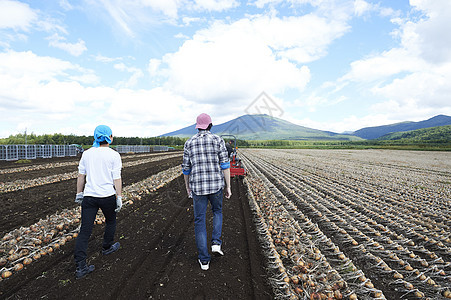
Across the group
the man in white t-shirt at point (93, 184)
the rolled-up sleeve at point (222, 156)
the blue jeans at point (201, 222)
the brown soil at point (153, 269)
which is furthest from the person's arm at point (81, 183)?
the rolled-up sleeve at point (222, 156)

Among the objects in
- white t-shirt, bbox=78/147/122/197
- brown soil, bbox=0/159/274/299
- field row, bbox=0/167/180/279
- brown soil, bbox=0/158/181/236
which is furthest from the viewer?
brown soil, bbox=0/158/181/236

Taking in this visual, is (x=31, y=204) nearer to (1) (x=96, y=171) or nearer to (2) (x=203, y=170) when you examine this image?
(1) (x=96, y=171)

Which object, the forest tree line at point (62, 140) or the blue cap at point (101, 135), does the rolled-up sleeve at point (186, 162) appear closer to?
the blue cap at point (101, 135)

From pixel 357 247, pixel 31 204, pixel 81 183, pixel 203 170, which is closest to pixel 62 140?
pixel 31 204

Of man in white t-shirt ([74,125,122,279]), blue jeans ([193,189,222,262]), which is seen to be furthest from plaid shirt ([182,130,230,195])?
man in white t-shirt ([74,125,122,279])

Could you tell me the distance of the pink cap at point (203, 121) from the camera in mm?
3219

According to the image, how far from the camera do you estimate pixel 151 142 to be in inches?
3981

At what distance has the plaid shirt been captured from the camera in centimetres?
316

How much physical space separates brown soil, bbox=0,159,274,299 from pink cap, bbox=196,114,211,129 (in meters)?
2.08

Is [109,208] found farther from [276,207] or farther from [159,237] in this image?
[276,207]

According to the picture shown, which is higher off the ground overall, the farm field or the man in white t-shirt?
the man in white t-shirt

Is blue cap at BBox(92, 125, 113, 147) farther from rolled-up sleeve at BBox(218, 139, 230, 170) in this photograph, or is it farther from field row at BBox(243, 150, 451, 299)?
field row at BBox(243, 150, 451, 299)

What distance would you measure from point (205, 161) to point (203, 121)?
0.59 meters

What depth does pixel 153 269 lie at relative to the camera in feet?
10.6
